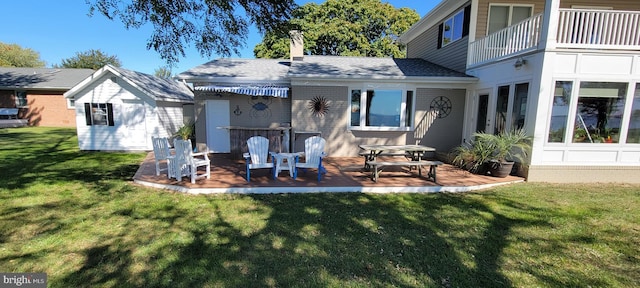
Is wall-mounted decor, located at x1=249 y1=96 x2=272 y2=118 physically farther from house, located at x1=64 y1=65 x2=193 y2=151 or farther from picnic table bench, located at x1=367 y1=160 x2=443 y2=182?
picnic table bench, located at x1=367 y1=160 x2=443 y2=182

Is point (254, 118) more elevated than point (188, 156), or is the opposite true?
point (254, 118)

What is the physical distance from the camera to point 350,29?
25000mm

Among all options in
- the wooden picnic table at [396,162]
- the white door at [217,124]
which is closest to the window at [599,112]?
the wooden picnic table at [396,162]

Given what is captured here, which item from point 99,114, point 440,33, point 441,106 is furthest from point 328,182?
point 99,114

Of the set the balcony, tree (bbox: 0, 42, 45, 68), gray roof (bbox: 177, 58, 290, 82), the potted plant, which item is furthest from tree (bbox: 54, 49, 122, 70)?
the potted plant

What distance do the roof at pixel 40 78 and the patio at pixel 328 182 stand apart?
2089cm

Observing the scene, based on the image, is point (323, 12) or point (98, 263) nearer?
point (98, 263)

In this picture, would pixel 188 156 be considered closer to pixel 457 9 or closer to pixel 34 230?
pixel 34 230

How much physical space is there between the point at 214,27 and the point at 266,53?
19.5 m

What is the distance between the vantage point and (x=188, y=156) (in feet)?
20.5

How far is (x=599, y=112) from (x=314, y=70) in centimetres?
769

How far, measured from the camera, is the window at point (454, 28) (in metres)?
9.58

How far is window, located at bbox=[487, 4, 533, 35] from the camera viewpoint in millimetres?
9336

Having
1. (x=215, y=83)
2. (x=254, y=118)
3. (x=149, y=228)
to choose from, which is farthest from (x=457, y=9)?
(x=149, y=228)
